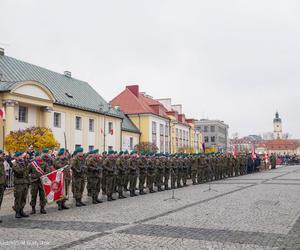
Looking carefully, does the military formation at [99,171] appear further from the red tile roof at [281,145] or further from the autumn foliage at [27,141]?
Result: the red tile roof at [281,145]

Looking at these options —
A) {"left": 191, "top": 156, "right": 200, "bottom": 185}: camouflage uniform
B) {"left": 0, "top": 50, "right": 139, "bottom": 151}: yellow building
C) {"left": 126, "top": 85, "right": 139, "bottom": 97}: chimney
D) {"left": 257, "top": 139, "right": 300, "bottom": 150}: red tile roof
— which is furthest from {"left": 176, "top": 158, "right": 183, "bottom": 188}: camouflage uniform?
{"left": 257, "top": 139, "right": 300, "bottom": 150}: red tile roof

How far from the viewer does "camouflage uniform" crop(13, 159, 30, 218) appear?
35.4ft

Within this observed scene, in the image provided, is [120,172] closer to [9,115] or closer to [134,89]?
[9,115]

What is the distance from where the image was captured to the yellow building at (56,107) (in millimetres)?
26672

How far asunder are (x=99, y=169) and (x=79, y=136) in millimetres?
21232

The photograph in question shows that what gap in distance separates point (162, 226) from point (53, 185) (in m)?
4.42

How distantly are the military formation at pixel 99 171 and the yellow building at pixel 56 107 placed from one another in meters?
10.8

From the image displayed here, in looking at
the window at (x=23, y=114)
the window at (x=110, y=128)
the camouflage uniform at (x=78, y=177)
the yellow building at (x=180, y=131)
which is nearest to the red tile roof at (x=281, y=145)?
the yellow building at (x=180, y=131)

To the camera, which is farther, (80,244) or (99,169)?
(99,169)

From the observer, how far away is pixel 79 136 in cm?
3516

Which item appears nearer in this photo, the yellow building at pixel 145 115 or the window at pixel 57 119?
the window at pixel 57 119

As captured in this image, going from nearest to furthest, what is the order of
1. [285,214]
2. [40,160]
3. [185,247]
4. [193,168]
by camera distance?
Answer: [185,247], [285,214], [40,160], [193,168]

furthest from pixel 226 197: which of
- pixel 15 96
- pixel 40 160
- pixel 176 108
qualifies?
pixel 176 108

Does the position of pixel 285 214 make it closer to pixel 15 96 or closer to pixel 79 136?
pixel 15 96
